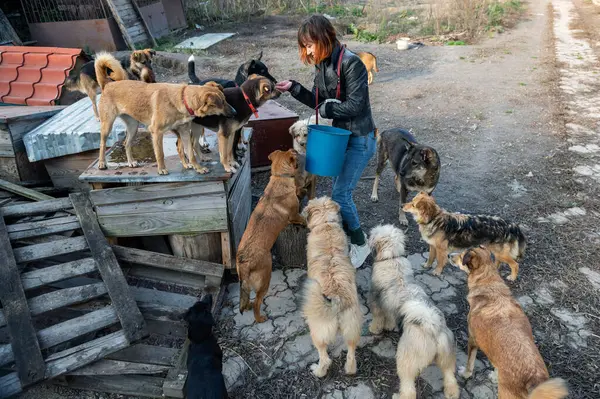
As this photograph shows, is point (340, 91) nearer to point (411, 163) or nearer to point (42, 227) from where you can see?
point (411, 163)

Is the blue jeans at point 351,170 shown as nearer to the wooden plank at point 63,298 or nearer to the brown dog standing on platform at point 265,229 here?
the brown dog standing on platform at point 265,229

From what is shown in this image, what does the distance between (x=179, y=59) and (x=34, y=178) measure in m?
8.59

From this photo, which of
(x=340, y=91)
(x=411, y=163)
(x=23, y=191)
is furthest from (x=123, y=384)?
(x=411, y=163)

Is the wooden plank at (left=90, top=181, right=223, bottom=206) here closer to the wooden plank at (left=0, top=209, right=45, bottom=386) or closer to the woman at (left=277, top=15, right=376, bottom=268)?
the wooden plank at (left=0, top=209, right=45, bottom=386)

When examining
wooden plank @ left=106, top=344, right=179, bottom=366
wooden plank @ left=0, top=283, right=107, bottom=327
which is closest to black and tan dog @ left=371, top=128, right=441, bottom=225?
wooden plank @ left=106, top=344, right=179, bottom=366

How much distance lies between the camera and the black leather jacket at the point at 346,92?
399 cm

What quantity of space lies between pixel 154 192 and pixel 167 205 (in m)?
0.20

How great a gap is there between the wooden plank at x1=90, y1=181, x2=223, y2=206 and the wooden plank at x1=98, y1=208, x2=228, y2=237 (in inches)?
7.7

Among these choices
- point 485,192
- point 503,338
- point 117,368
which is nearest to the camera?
point 503,338

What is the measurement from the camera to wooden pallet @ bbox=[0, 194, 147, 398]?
334 cm

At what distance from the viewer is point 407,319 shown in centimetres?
322

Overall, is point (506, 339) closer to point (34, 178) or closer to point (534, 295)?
point (534, 295)

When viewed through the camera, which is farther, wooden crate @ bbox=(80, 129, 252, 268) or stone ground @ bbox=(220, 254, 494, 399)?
wooden crate @ bbox=(80, 129, 252, 268)

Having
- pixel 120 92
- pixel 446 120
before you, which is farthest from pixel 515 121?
pixel 120 92
